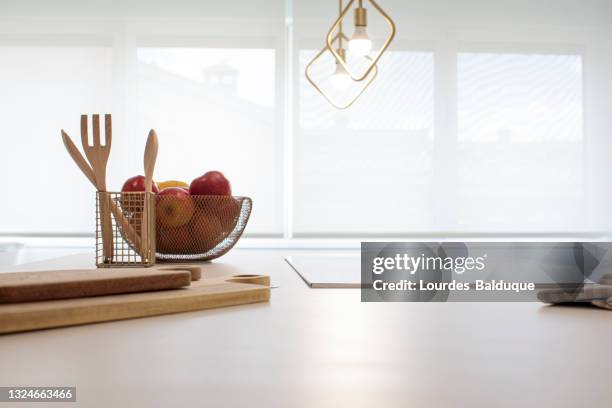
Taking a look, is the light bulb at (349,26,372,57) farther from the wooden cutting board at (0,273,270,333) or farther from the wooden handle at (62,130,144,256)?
the wooden cutting board at (0,273,270,333)

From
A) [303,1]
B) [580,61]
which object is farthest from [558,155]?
[303,1]

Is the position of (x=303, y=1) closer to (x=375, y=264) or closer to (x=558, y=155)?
(x=558, y=155)

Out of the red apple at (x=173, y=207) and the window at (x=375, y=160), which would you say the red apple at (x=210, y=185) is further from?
the window at (x=375, y=160)

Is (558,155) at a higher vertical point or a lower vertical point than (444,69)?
lower

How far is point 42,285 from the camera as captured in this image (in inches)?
19.3

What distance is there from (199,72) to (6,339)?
3150mm

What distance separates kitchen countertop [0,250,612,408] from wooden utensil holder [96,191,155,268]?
399 millimetres

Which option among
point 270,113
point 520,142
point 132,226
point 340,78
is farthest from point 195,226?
point 520,142

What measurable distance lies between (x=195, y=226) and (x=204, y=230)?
0.02 m

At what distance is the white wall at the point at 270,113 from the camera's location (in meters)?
3.38

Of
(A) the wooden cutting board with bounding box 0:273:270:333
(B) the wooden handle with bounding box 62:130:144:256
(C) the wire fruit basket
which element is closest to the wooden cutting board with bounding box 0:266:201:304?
(A) the wooden cutting board with bounding box 0:273:270:333

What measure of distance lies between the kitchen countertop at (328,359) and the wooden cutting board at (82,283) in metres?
0.05

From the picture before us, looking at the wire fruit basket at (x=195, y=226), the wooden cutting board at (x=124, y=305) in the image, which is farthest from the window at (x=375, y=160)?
the wooden cutting board at (x=124, y=305)

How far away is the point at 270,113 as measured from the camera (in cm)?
340
